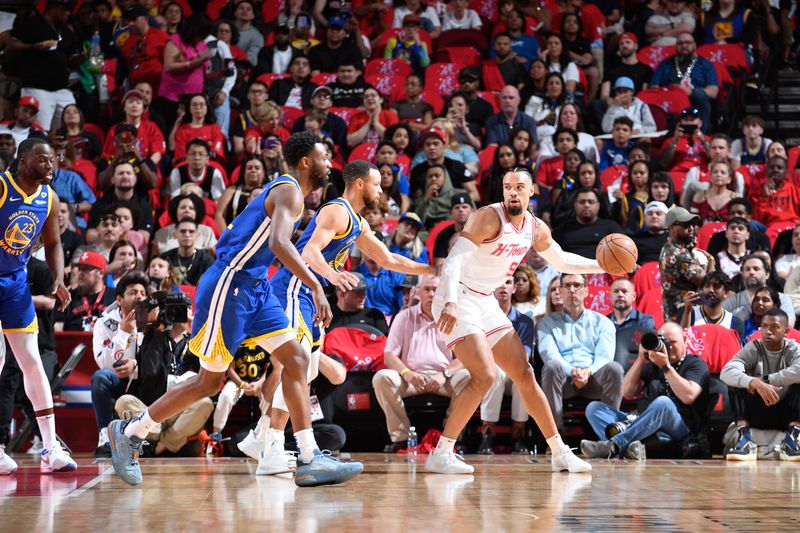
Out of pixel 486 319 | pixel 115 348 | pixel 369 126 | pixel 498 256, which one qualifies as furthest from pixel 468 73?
pixel 486 319

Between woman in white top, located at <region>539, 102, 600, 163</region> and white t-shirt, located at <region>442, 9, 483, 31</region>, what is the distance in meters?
2.93

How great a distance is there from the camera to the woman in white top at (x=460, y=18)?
50.7 ft

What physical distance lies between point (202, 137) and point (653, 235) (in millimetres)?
5487

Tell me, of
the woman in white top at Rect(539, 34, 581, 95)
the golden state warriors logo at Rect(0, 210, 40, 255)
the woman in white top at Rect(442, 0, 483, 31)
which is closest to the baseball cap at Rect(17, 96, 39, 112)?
the woman in white top at Rect(442, 0, 483, 31)

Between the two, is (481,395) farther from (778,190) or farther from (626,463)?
(778,190)

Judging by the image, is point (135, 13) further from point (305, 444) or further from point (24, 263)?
point (305, 444)

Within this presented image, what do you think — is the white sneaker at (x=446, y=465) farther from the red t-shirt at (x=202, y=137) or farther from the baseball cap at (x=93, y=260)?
the red t-shirt at (x=202, y=137)

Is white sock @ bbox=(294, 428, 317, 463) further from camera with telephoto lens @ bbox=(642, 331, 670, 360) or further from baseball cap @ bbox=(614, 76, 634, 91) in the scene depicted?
baseball cap @ bbox=(614, 76, 634, 91)

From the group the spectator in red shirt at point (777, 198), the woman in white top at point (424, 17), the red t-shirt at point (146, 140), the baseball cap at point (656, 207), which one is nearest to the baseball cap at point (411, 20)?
the woman in white top at point (424, 17)

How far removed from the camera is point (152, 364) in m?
8.58

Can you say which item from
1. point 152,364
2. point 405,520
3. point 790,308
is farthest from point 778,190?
point 405,520

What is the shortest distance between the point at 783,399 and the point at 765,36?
8026 mm

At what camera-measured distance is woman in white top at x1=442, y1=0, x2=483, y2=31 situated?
50.7ft

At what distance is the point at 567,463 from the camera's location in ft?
22.1
